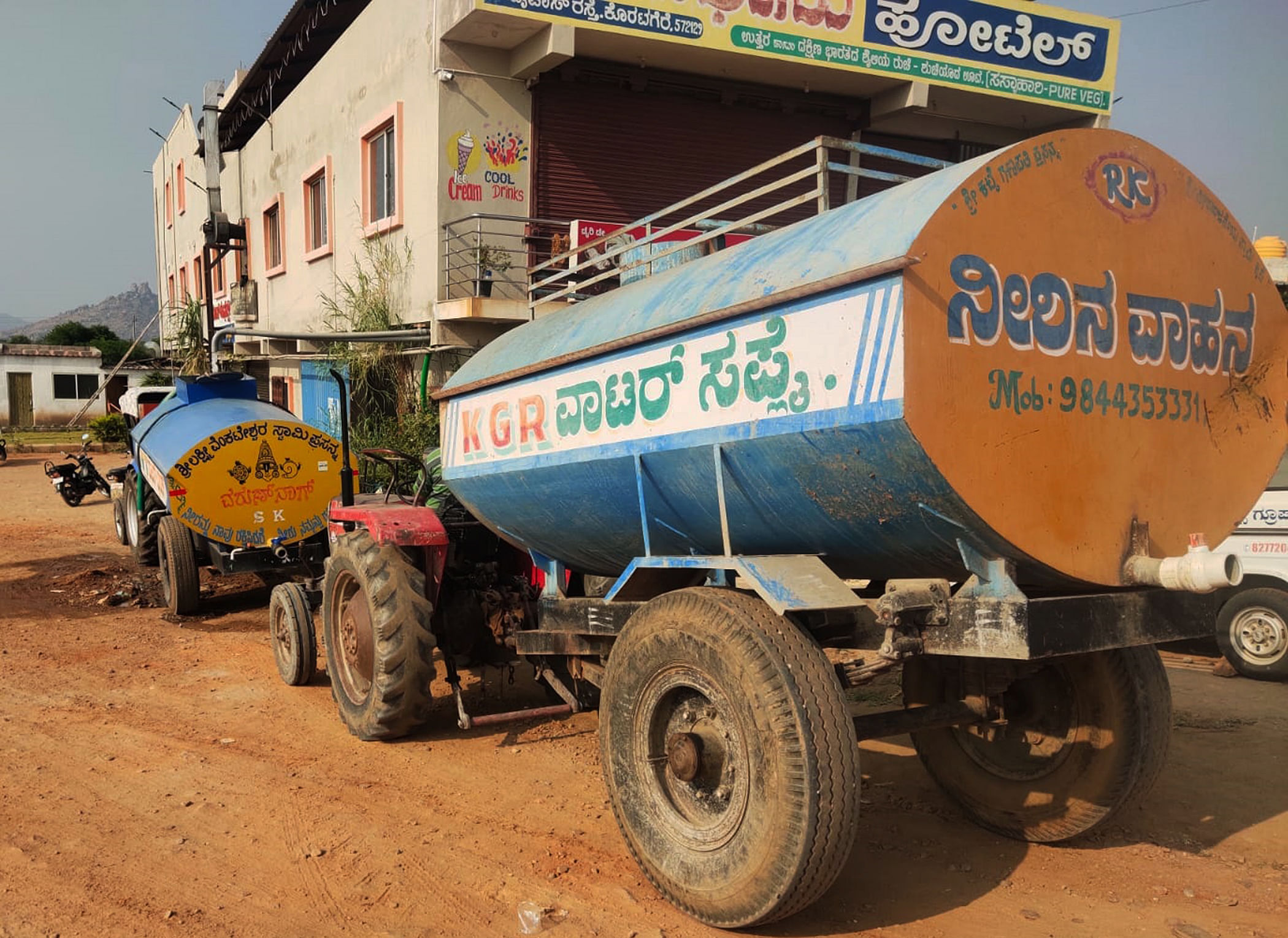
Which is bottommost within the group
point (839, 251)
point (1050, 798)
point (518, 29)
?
point (1050, 798)

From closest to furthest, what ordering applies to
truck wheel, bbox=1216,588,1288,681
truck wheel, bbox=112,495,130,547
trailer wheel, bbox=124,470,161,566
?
truck wheel, bbox=1216,588,1288,681
trailer wheel, bbox=124,470,161,566
truck wheel, bbox=112,495,130,547

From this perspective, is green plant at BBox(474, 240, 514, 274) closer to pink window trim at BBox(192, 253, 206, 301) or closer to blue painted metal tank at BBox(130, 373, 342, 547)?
blue painted metal tank at BBox(130, 373, 342, 547)

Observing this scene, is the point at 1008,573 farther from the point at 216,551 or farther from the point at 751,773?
the point at 216,551

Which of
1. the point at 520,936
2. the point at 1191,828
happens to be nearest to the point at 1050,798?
the point at 1191,828

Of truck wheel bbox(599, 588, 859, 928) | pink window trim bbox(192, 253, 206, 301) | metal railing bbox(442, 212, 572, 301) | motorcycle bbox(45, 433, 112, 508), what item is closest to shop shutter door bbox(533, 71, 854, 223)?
metal railing bbox(442, 212, 572, 301)

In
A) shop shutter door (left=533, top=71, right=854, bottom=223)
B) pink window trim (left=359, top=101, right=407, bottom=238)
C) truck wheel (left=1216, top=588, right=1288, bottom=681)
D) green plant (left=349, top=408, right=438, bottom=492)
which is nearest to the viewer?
truck wheel (left=1216, top=588, right=1288, bottom=681)

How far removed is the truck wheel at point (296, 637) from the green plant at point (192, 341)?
16.9 m

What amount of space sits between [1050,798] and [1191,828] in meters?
0.87

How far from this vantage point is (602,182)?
44.9 feet

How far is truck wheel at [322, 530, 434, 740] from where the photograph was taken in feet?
18.2

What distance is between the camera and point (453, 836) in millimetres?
4555

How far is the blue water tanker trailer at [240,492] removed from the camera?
895 centimetres

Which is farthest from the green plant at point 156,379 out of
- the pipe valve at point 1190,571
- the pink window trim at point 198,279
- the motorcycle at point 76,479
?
the pipe valve at point 1190,571

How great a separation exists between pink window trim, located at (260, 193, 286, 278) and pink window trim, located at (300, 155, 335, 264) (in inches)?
60.9
